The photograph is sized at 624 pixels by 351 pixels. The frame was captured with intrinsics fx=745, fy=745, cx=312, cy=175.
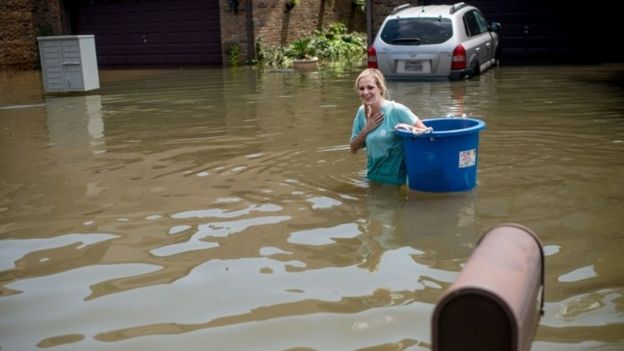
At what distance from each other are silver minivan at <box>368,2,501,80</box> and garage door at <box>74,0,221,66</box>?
34.4ft

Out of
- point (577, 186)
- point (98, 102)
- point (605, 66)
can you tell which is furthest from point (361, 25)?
point (577, 186)

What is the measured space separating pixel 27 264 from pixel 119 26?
→ 69.3ft

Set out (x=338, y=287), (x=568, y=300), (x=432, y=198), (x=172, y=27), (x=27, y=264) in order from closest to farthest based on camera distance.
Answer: (x=568, y=300)
(x=338, y=287)
(x=27, y=264)
(x=432, y=198)
(x=172, y=27)

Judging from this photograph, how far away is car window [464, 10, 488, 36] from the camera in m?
14.8

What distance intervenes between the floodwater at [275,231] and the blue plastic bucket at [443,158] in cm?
14

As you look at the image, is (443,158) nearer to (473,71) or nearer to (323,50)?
(473,71)

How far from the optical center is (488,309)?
234 cm

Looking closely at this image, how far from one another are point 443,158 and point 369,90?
0.86 metres

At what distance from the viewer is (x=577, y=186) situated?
261 inches

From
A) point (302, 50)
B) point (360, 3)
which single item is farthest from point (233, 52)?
point (360, 3)

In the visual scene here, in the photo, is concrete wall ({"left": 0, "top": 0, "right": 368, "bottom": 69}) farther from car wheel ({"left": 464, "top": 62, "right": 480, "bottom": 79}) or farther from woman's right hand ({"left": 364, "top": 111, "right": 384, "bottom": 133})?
woman's right hand ({"left": 364, "top": 111, "right": 384, "bottom": 133})

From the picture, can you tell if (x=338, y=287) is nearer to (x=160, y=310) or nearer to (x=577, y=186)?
(x=160, y=310)

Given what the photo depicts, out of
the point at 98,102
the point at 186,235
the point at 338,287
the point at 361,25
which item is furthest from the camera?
the point at 361,25

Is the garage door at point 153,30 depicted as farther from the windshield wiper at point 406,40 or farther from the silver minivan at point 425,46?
the windshield wiper at point 406,40
